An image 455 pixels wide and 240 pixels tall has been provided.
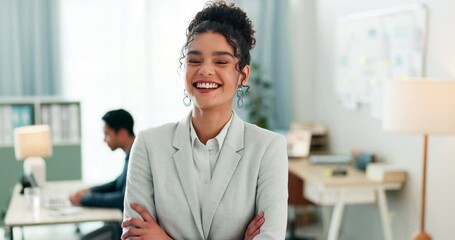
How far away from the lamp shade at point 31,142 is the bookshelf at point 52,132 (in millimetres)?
1114

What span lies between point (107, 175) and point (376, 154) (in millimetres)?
2804

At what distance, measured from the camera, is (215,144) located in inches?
61.7

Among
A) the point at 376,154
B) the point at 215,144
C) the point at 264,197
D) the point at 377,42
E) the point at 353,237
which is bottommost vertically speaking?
the point at 353,237

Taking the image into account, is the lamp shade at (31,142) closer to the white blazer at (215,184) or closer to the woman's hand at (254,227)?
the white blazer at (215,184)

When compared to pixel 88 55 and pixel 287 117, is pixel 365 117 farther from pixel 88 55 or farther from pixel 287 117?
pixel 88 55

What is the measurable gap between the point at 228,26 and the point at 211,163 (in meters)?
0.36

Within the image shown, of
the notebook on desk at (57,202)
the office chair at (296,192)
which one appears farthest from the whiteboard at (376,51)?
the notebook on desk at (57,202)

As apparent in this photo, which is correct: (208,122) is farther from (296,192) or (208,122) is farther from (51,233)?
(51,233)

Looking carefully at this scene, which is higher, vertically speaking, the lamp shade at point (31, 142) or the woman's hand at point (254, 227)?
the woman's hand at point (254, 227)

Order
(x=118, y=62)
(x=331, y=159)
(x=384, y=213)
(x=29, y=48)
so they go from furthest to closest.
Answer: (x=118, y=62) < (x=29, y=48) < (x=331, y=159) < (x=384, y=213)

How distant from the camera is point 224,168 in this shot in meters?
1.52

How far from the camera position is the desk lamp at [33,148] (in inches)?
154

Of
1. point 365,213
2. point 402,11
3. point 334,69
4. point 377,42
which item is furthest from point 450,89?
point 334,69

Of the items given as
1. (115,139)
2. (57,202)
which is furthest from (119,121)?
(57,202)
